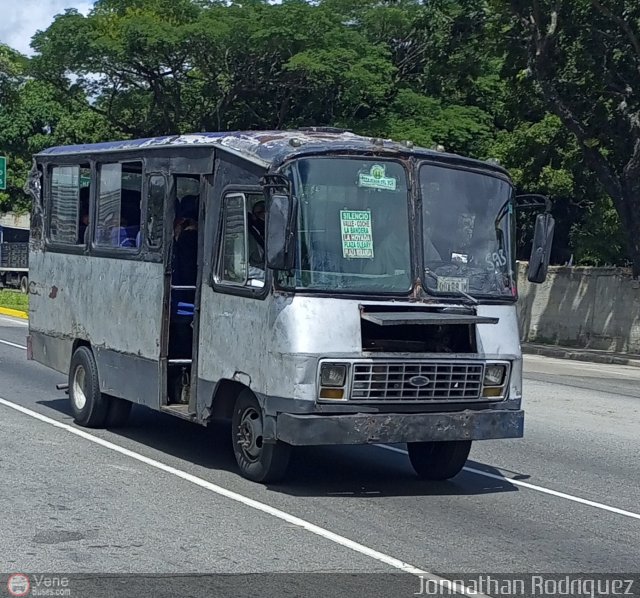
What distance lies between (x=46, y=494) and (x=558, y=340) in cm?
2179

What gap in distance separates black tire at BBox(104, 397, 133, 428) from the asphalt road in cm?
14

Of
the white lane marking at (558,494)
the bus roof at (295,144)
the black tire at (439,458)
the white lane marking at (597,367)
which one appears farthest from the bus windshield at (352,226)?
the white lane marking at (597,367)

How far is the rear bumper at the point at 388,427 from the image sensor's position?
8.44 m

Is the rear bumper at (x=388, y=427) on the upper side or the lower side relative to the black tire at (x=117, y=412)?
upper

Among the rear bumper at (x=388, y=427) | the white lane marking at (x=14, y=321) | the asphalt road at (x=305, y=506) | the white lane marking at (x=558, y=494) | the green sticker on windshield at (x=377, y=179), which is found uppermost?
the green sticker on windshield at (x=377, y=179)

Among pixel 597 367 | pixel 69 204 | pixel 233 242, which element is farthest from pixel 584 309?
pixel 233 242

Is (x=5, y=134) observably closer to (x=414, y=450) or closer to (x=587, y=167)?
(x=587, y=167)

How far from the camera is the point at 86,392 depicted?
463 inches

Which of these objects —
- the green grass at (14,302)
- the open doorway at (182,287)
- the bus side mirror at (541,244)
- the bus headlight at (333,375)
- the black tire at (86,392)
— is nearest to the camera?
the bus headlight at (333,375)

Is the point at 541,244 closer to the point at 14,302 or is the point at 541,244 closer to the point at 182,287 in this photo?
the point at 182,287

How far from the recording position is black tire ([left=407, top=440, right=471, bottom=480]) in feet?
31.7

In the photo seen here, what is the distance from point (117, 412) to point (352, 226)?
13.6 feet

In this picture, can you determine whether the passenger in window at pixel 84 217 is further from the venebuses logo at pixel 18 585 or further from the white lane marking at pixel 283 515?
the venebuses logo at pixel 18 585

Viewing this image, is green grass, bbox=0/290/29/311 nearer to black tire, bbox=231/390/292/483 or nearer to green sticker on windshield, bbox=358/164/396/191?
black tire, bbox=231/390/292/483
